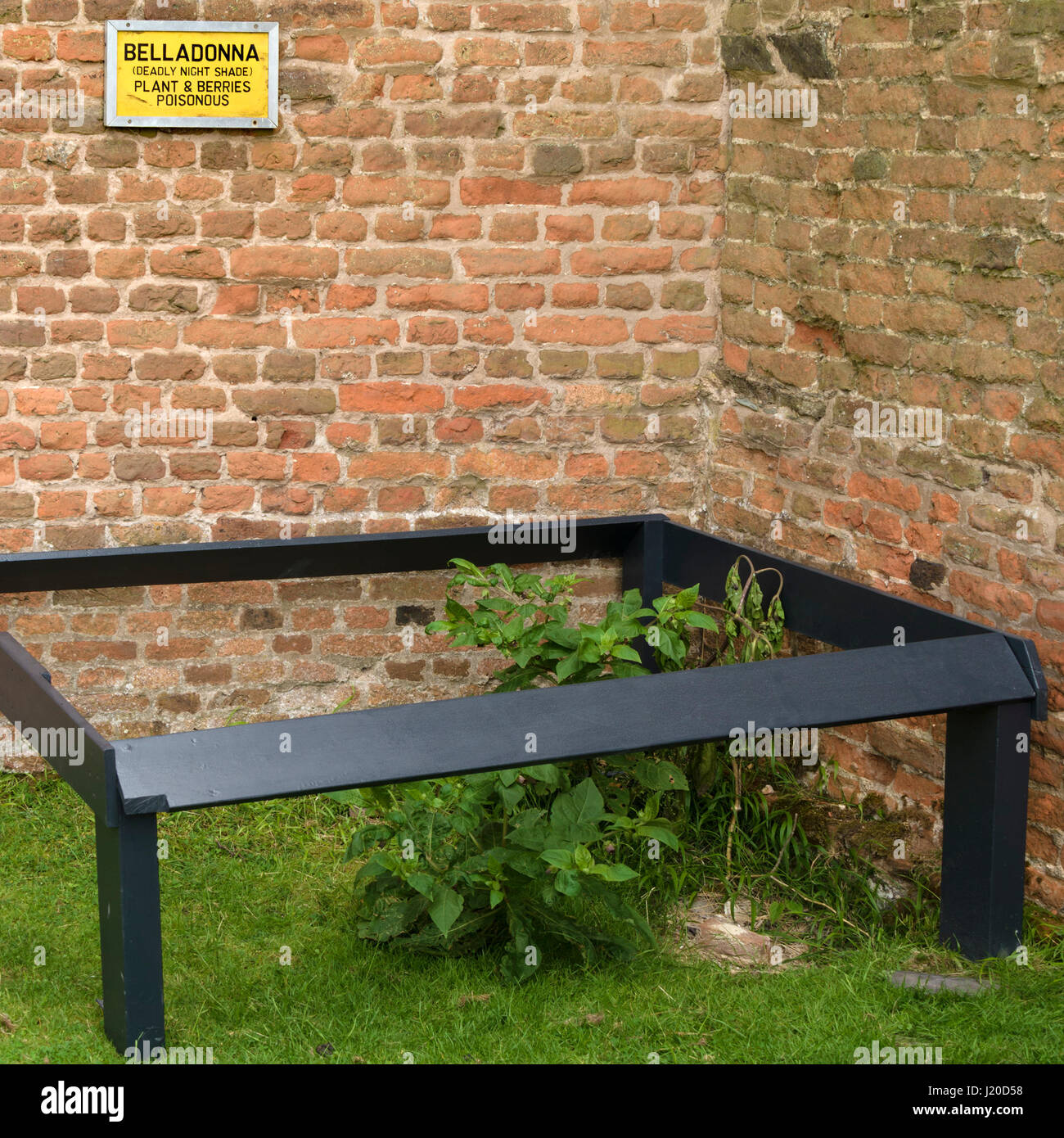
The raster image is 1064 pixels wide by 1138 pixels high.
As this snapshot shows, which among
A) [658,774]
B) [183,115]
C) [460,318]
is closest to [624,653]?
[658,774]

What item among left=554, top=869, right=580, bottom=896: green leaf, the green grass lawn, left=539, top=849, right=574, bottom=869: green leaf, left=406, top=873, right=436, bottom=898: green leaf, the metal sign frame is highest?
the metal sign frame

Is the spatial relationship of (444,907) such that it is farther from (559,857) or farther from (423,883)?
(559,857)

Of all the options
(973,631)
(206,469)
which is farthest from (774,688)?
(206,469)

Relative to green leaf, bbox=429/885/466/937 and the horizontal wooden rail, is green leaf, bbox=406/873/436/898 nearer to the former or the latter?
green leaf, bbox=429/885/466/937

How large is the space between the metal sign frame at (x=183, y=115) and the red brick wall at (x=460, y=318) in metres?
0.05

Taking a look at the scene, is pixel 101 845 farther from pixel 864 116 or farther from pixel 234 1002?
pixel 864 116

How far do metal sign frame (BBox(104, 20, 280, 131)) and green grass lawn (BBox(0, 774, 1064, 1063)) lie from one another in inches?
96.0

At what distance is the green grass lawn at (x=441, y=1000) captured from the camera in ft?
11.4

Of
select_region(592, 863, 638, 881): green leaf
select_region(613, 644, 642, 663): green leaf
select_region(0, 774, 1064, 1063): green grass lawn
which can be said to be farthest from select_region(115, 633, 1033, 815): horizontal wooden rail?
select_region(0, 774, 1064, 1063): green grass lawn

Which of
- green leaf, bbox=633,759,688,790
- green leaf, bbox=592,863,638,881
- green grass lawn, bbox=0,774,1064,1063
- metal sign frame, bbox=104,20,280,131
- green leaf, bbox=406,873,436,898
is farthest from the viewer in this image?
metal sign frame, bbox=104,20,280,131

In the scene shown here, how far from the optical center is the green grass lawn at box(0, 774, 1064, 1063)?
11.4 feet

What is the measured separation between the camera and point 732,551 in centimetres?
490

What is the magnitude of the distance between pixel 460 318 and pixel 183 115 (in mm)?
1122

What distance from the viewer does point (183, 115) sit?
473 centimetres
